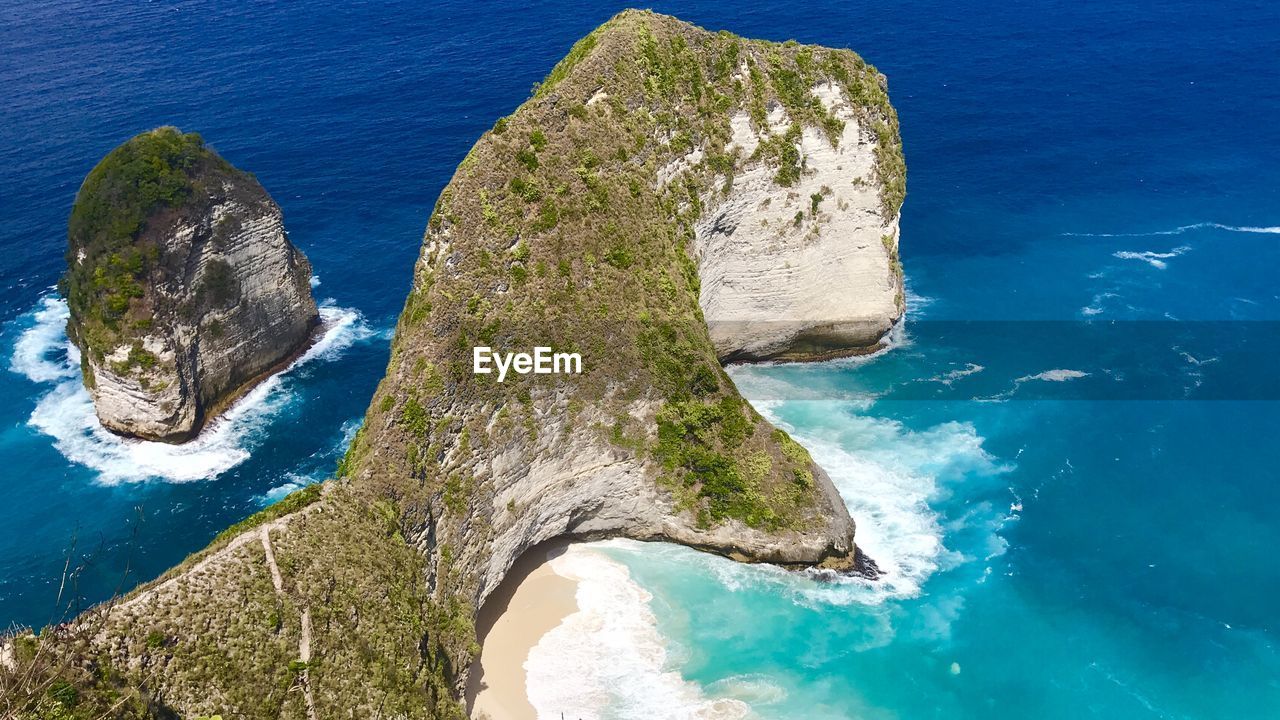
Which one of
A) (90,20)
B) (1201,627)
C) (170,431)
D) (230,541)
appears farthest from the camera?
(90,20)

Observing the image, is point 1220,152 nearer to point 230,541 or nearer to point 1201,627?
point 1201,627

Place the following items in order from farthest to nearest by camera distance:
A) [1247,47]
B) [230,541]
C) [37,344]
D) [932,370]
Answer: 1. [1247,47]
2. [37,344]
3. [932,370]
4. [230,541]

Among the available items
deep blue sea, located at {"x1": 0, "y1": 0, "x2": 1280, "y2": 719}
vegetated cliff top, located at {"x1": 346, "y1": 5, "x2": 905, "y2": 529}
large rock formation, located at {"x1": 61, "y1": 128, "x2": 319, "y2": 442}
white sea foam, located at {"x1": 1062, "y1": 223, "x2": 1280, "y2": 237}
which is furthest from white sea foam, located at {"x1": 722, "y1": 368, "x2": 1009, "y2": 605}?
large rock formation, located at {"x1": 61, "y1": 128, "x2": 319, "y2": 442}

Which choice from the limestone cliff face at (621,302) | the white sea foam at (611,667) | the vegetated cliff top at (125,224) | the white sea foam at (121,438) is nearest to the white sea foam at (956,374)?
the limestone cliff face at (621,302)

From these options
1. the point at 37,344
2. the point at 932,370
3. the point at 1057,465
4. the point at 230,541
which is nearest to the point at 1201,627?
the point at 1057,465

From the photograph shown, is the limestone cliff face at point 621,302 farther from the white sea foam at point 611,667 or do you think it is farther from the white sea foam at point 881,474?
the white sea foam at point 611,667
